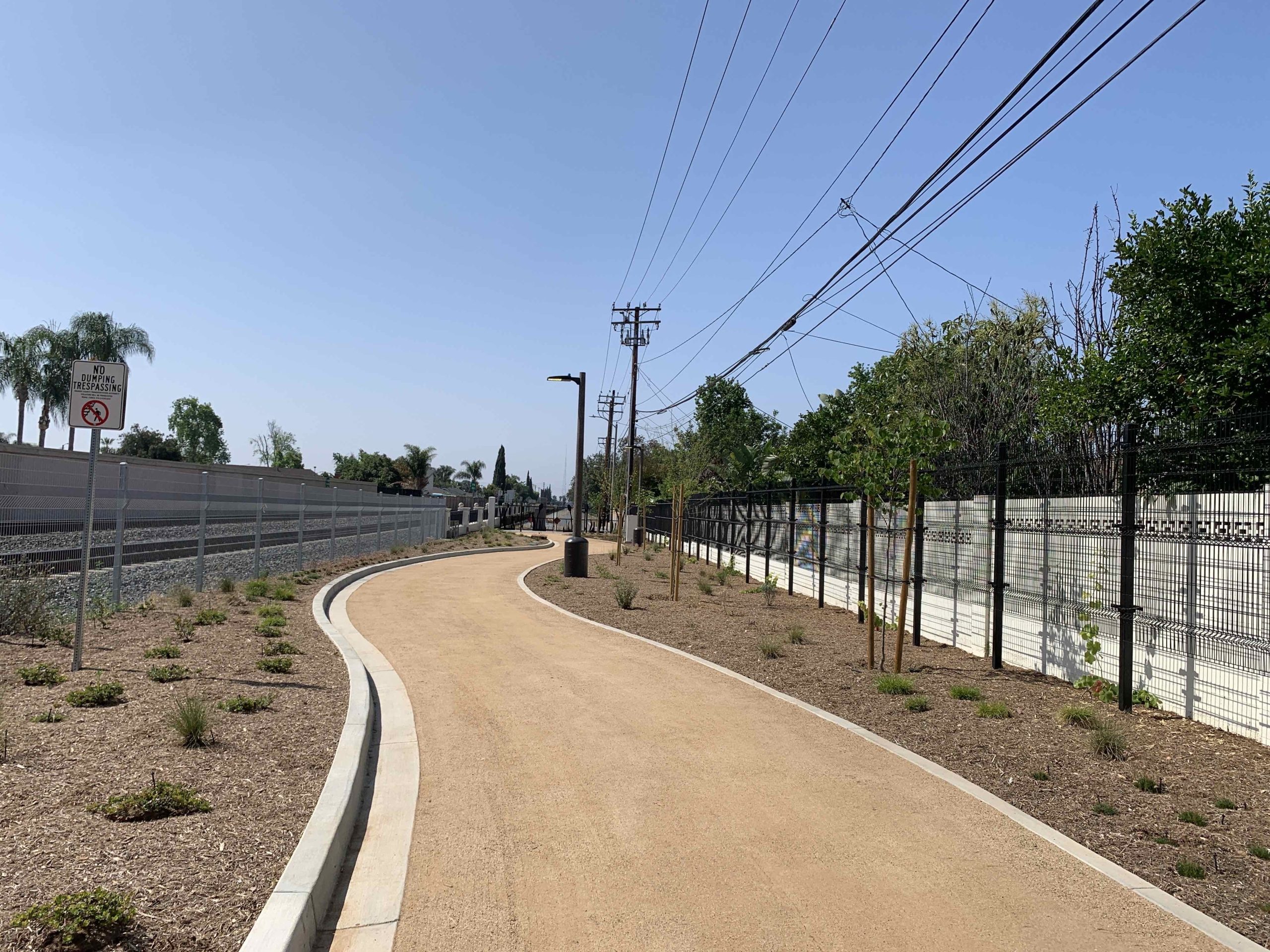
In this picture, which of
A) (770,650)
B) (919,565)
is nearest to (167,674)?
(770,650)

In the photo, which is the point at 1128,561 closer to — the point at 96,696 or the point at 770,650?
the point at 770,650

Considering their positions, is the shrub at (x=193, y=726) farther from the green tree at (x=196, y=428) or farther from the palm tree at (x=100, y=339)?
the green tree at (x=196, y=428)

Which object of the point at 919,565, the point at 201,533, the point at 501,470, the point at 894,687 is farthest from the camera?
the point at 501,470

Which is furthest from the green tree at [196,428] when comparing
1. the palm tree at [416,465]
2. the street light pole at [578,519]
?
the street light pole at [578,519]

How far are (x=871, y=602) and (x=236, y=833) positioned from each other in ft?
25.3

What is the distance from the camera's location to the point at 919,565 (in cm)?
1245

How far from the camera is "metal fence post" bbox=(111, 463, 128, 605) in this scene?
12.8 metres

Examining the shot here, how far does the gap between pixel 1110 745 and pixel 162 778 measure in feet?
22.5

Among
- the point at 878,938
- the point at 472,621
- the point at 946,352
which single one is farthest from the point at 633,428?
the point at 878,938

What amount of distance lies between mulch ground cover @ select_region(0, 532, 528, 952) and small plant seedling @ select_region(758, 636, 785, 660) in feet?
17.2

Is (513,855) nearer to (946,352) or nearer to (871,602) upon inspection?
(871,602)

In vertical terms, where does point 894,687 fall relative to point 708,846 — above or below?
above

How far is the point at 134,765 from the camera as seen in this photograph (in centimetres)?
604

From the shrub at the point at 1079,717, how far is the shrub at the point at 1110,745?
745mm
